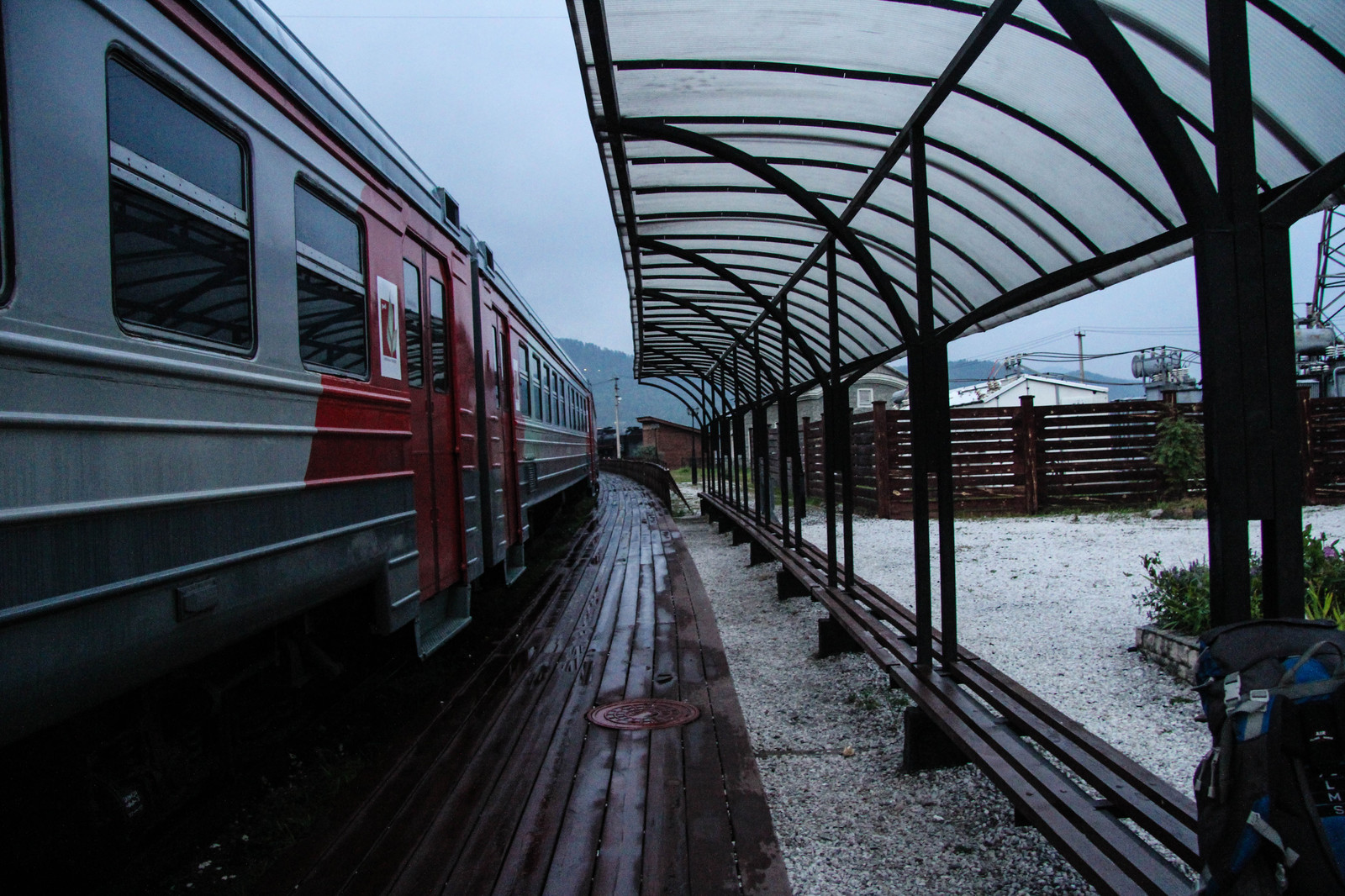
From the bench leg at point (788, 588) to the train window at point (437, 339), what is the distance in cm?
322

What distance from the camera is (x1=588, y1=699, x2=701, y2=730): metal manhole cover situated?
13.3 ft

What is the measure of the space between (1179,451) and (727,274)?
28.7 feet

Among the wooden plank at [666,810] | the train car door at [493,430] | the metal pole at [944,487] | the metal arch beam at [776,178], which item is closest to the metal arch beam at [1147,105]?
the metal pole at [944,487]

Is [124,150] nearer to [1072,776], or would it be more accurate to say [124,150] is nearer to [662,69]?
[662,69]

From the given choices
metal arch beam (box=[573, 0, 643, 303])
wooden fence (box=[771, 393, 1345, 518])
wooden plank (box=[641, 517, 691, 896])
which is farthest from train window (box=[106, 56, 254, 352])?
wooden fence (box=[771, 393, 1345, 518])

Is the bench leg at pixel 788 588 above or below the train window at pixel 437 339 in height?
below

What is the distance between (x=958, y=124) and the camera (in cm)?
360

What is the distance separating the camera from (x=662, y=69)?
3.56m

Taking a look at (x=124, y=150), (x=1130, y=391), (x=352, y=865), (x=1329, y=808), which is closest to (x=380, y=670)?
(x=352, y=865)

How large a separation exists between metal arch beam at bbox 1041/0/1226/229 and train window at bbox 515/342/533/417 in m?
6.85

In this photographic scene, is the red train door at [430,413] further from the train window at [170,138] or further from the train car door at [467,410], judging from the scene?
the train window at [170,138]

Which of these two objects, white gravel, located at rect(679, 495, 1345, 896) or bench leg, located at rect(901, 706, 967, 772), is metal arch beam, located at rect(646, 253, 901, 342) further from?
bench leg, located at rect(901, 706, 967, 772)

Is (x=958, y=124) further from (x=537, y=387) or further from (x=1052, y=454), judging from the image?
(x=1052, y=454)

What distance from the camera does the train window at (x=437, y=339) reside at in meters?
5.16
